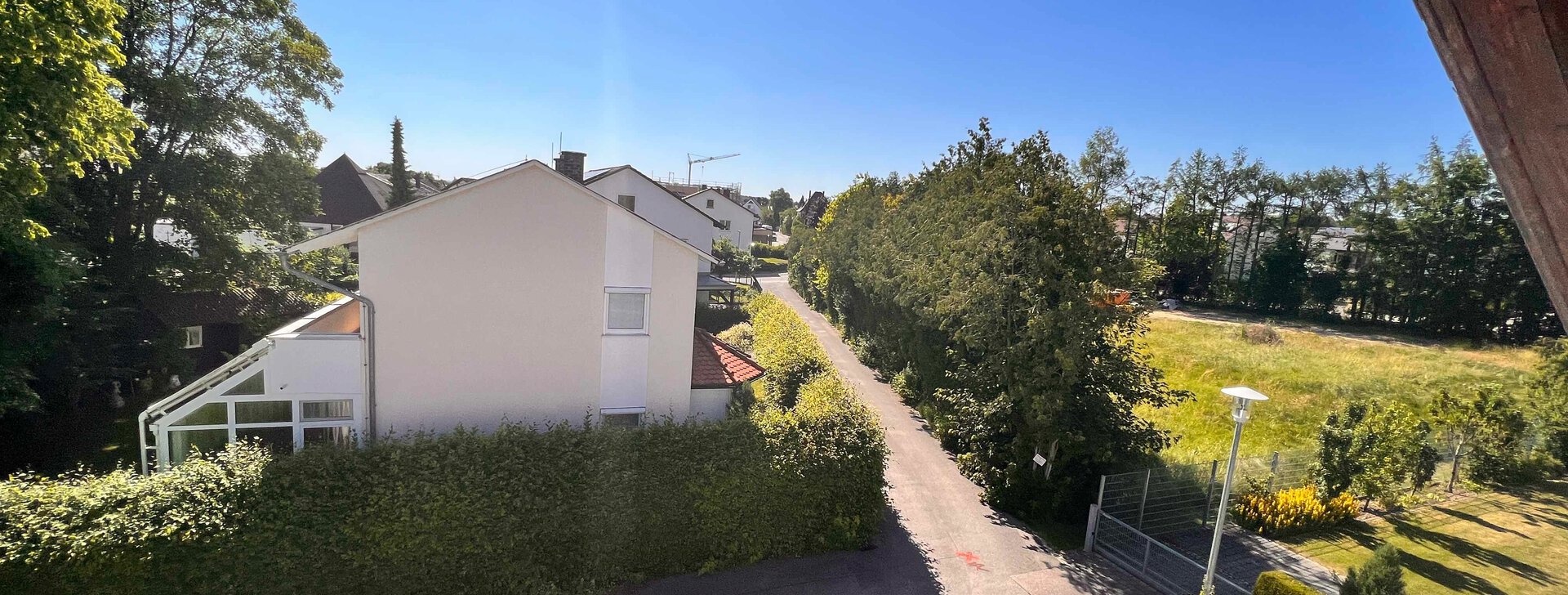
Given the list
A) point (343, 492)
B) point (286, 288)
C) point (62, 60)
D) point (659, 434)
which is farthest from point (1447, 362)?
point (286, 288)

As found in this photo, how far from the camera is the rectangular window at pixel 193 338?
18219mm

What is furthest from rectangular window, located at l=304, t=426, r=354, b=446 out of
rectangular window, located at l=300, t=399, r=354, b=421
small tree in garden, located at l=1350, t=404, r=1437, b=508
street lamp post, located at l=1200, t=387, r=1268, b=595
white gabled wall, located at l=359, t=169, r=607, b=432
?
small tree in garden, located at l=1350, t=404, r=1437, b=508

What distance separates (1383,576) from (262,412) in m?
16.5

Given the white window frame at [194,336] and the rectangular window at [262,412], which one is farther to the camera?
the white window frame at [194,336]

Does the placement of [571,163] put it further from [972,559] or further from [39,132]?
[972,559]

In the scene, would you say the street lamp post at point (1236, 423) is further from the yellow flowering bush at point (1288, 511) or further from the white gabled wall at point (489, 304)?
the white gabled wall at point (489, 304)

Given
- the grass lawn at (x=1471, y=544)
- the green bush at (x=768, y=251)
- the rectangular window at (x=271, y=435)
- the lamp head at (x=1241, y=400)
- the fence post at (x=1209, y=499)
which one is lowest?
the grass lawn at (x=1471, y=544)

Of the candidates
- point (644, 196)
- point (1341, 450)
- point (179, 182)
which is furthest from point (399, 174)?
point (1341, 450)

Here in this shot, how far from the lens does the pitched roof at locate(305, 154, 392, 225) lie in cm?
3728

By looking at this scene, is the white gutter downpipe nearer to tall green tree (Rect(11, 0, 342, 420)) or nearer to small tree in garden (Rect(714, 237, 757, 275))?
tall green tree (Rect(11, 0, 342, 420))

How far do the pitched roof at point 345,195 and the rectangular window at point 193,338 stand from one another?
19625mm

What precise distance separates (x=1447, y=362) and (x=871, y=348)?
2245cm

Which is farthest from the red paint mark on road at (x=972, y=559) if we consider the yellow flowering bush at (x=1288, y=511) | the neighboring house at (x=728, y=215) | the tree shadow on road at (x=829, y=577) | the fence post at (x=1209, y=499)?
the neighboring house at (x=728, y=215)

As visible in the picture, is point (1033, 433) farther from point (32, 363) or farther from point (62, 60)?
point (32, 363)
